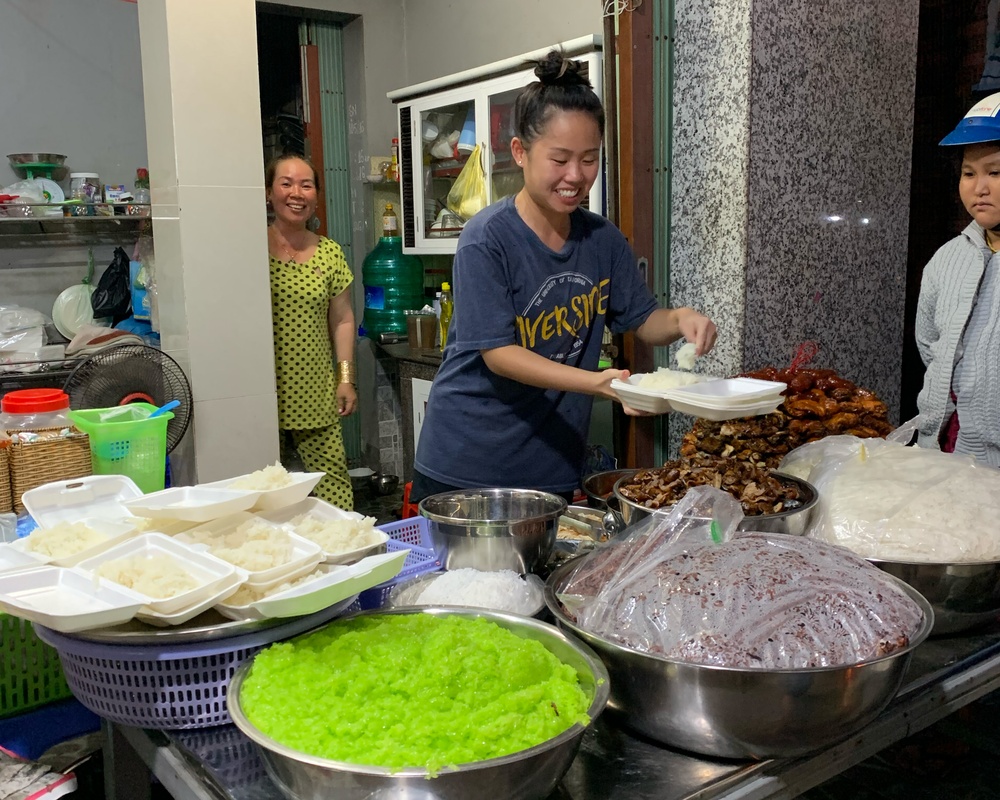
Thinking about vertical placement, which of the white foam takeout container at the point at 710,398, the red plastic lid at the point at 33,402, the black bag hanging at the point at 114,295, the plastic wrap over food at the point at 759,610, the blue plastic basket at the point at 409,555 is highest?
the black bag hanging at the point at 114,295

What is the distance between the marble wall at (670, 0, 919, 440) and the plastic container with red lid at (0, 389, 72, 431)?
1940 mm

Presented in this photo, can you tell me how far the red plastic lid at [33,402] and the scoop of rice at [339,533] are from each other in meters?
1.20

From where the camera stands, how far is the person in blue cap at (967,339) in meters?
2.65

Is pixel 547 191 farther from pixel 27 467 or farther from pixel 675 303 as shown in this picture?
pixel 27 467

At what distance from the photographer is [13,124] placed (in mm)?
4918

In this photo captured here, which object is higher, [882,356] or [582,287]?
[582,287]

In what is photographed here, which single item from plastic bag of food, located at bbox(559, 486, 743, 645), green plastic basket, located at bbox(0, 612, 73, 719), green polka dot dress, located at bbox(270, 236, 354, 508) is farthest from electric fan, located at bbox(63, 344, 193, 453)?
plastic bag of food, located at bbox(559, 486, 743, 645)

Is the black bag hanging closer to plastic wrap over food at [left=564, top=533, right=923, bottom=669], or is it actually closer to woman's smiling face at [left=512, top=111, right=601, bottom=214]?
woman's smiling face at [left=512, top=111, right=601, bottom=214]

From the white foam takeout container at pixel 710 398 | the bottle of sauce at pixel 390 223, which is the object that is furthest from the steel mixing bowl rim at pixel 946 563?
the bottle of sauce at pixel 390 223

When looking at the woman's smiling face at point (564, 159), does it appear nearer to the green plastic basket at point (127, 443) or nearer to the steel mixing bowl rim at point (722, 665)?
the steel mixing bowl rim at point (722, 665)

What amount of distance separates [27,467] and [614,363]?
187cm

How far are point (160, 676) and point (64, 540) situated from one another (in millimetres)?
363

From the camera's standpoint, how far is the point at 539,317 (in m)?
2.20

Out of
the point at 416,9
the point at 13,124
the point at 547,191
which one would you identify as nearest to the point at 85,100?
the point at 13,124
